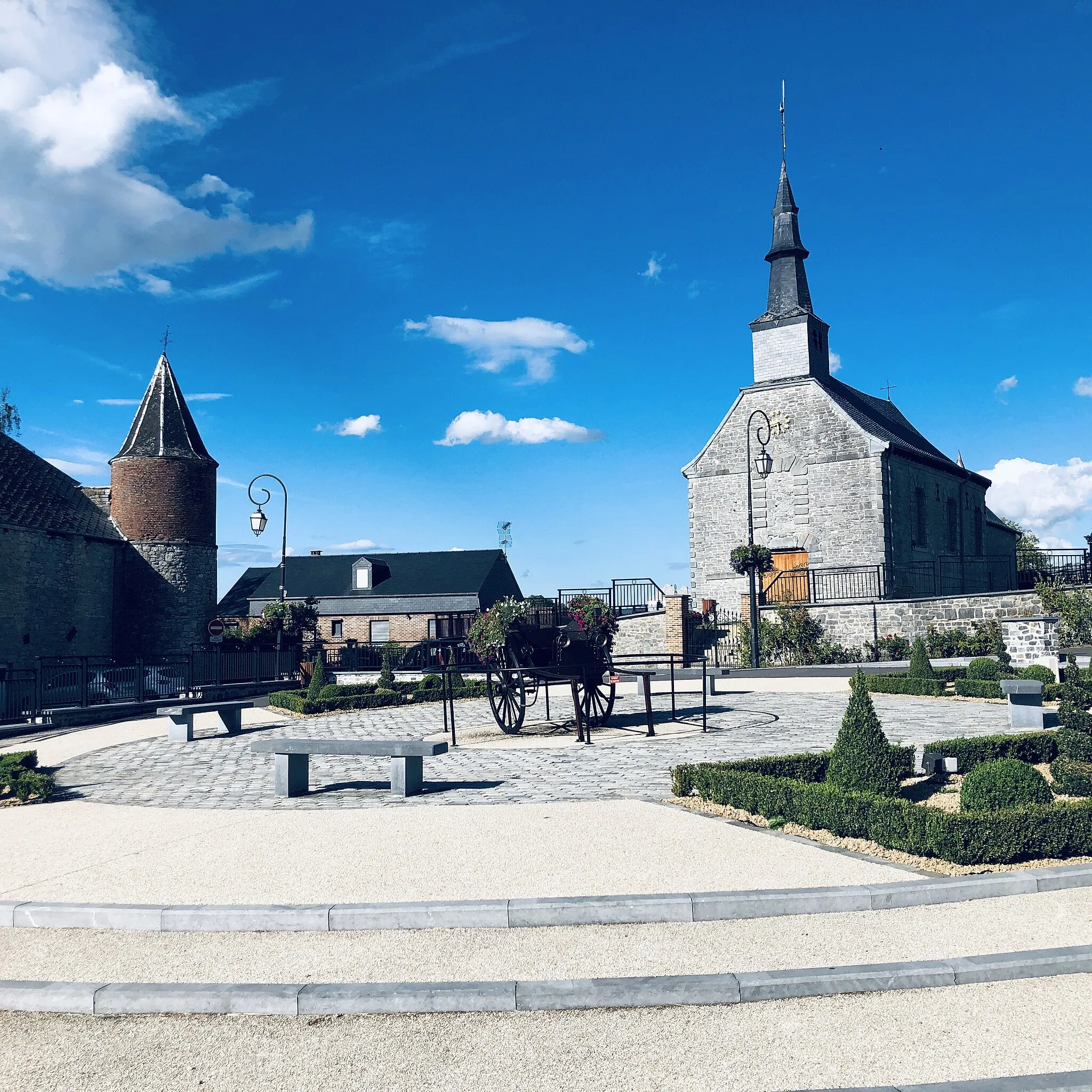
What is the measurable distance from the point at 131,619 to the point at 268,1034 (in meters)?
33.2

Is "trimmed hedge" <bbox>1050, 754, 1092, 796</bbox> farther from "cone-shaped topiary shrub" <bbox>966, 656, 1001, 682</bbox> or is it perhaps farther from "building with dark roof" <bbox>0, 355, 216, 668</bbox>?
"building with dark roof" <bbox>0, 355, 216, 668</bbox>

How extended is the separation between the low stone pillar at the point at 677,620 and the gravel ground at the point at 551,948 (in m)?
22.0

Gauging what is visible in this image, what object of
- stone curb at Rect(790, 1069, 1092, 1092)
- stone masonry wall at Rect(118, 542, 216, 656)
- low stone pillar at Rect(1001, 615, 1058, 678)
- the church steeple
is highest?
the church steeple

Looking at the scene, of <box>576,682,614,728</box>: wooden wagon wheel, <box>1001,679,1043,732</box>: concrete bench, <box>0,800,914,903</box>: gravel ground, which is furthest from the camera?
<box>576,682,614,728</box>: wooden wagon wheel

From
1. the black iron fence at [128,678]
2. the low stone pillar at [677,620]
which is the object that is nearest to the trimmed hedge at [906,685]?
the low stone pillar at [677,620]

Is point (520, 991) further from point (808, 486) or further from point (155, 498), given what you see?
point (155, 498)

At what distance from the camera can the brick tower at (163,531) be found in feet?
111

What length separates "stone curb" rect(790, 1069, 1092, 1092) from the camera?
3324 mm

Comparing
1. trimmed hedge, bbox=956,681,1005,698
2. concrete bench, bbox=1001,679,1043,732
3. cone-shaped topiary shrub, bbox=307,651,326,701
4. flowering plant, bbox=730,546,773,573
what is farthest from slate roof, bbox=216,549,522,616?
concrete bench, bbox=1001,679,1043,732

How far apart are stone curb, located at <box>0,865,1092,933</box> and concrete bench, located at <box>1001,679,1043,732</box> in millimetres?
7621

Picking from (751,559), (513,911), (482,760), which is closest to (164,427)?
(751,559)

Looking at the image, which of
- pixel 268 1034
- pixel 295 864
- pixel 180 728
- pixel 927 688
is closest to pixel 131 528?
pixel 180 728

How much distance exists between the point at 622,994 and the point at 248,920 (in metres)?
2.35

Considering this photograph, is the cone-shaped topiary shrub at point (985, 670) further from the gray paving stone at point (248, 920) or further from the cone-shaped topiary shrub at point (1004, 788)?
the gray paving stone at point (248, 920)
